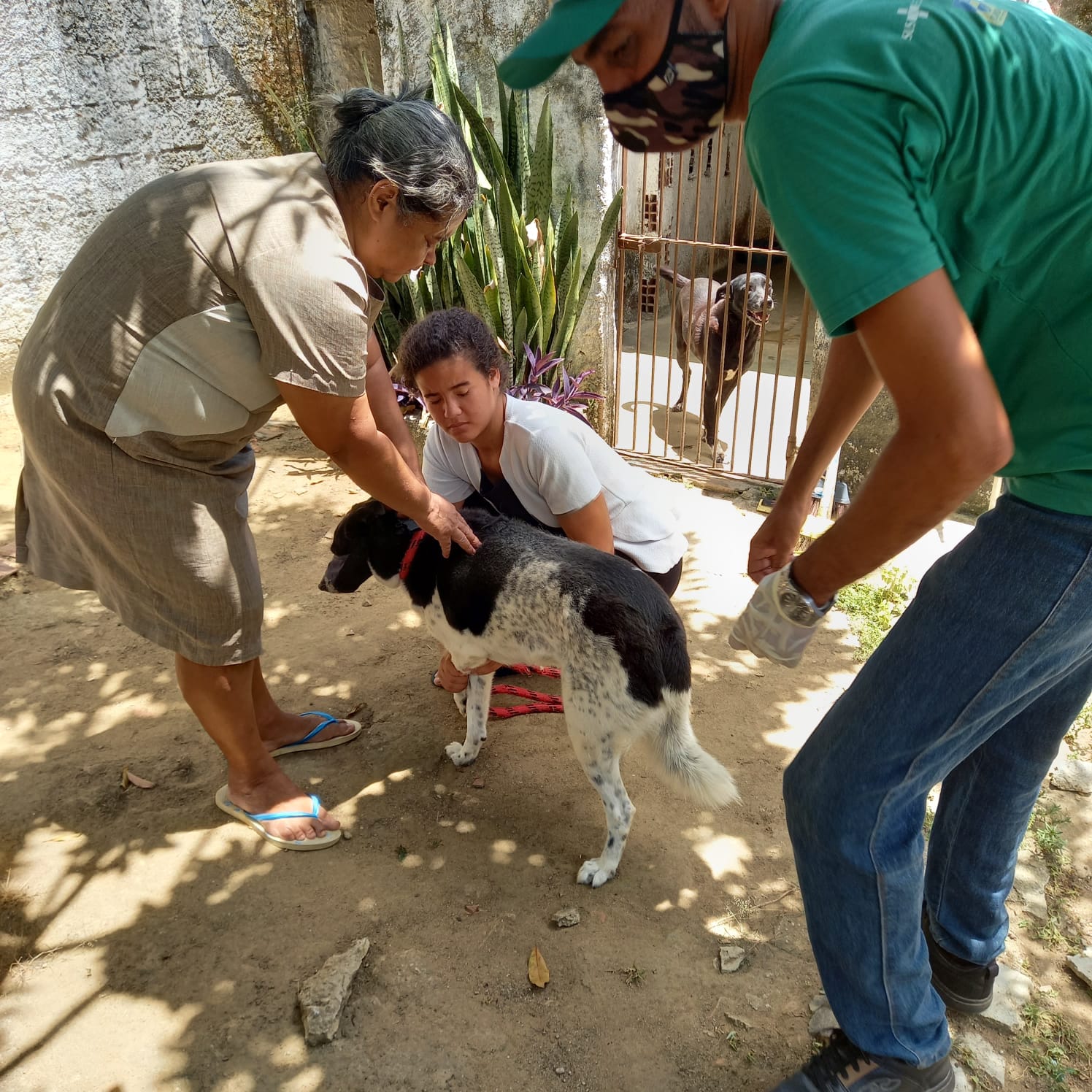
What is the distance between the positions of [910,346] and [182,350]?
1.66 metres

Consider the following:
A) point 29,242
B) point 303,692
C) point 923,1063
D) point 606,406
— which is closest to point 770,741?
point 923,1063

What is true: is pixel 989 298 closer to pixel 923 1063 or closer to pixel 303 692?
pixel 923 1063

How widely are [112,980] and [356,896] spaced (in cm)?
66

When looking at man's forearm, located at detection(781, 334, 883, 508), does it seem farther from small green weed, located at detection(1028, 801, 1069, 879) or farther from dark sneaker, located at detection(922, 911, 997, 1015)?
small green weed, located at detection(1028, 801, 1069, 879)

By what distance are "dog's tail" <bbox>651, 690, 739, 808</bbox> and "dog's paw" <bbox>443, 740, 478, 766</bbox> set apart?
2.73ft

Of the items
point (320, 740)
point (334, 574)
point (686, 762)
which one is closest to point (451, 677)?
point (320, 740)

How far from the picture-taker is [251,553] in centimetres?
249

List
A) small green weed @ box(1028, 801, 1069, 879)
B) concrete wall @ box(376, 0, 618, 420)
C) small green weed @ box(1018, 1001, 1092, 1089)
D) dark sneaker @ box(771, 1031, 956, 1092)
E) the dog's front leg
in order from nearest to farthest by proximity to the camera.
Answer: dark sneaker @ box(771, 1031, 956, 1092) → small green weed @ box(1018, 1001, 1092, 1089) → the dog's front leg → small green weed @ box(1028, 801, 1069, 879) → concrete wall @ box(376, 0, 618, 420)

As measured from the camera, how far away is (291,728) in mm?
3145

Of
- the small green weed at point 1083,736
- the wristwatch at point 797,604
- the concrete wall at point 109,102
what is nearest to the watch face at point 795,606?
the wristwatch at point 797,604

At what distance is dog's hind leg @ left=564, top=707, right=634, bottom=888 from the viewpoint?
98.5 inches

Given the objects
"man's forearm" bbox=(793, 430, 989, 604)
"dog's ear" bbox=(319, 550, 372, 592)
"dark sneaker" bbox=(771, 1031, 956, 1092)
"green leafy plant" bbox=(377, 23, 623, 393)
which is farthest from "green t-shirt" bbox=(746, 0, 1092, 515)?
"green leafy plant" bbox=(377, 23, 623, 393)

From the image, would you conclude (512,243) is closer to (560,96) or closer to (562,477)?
(560,96)

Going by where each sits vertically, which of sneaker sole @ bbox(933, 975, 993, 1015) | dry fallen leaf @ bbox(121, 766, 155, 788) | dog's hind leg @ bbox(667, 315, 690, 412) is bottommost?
dry fallen leaf @ bbox(121, 766, 155, 788)
